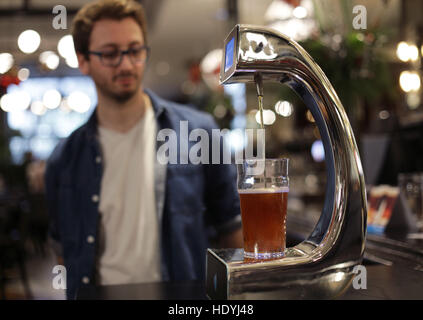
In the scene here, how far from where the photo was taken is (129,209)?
4.92ft

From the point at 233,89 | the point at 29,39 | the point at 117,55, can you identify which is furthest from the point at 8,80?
the point at 117,55

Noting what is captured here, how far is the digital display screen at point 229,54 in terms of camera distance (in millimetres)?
645

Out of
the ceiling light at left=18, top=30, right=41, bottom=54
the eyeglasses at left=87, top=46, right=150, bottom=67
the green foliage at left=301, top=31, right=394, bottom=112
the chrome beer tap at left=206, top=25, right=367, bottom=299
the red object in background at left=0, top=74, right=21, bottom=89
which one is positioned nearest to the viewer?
the chrome beer tap at left=206, top=25, right=367, bottom=299

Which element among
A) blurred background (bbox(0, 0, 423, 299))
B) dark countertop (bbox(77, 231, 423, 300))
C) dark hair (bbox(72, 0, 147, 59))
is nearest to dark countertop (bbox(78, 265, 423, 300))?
dark countertop (bbox(77, 231, 423, 300))

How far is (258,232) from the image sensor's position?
2.19ft

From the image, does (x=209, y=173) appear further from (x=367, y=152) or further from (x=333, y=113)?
(x=333, y=113)

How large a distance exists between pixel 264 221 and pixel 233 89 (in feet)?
24.1

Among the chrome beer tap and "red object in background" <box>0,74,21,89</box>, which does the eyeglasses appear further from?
"red object in background" <box>0,74,21,89</box>

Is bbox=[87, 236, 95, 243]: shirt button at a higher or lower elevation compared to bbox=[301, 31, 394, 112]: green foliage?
lower

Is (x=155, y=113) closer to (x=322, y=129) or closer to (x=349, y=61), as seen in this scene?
(x=349, y=61)

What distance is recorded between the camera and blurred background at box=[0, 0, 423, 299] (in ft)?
5.89

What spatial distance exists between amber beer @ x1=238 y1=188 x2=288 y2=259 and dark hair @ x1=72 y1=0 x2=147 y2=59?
102cm
